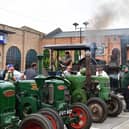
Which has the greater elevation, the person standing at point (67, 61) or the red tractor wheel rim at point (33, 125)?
the person standing at point (67, 61)

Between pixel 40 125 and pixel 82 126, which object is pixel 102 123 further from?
pixel 40 125

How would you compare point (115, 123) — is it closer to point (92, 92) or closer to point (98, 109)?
point (98, 109)

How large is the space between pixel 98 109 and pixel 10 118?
421 cm

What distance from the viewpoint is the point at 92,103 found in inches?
415

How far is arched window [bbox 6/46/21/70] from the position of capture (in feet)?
127

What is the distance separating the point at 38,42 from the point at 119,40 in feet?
31.6

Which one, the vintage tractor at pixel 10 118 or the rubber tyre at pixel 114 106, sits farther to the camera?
the rubber tyre at pixel 114 106

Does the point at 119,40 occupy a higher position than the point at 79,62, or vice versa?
the point at 119,40

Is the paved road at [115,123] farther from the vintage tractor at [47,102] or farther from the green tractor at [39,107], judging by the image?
the vintage tractor at [47,102]

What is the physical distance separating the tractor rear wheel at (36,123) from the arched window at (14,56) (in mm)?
31894

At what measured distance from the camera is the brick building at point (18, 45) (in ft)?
122

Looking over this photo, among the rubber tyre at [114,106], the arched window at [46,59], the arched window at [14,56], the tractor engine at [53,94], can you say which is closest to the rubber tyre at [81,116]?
the tractor engine at [53,94]

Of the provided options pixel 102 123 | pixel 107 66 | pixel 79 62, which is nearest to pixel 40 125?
pixel 102 123

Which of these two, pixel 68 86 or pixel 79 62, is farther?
pixel 79 62
